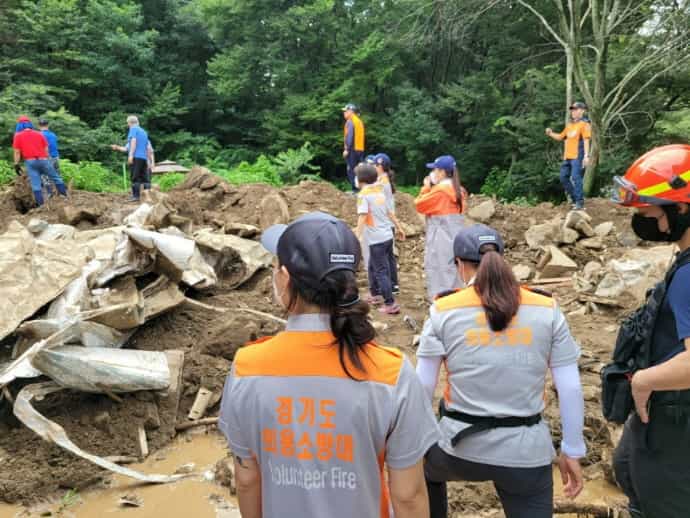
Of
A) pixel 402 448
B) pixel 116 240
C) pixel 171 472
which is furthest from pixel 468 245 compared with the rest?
pixel 116 240

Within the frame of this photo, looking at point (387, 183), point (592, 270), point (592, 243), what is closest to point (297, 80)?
point (592, 243)

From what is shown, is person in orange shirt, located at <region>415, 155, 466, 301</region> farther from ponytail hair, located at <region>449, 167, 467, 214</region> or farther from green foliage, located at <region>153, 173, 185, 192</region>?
green foliage, located at <region>153, 173, 185, 192</region>

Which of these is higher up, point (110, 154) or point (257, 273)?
point (110, 154)

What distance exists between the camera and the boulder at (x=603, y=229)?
995 cm

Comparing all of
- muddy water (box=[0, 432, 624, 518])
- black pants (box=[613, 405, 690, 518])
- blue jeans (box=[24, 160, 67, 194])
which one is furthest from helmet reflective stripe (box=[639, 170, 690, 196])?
blue jeans (box=[24, 160, 67, 194])

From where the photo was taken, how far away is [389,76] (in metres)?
24.8

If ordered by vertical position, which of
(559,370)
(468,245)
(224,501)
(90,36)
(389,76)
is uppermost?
(90,36)

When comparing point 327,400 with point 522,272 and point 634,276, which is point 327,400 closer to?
point 634,276

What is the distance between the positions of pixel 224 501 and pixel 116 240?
398 centimetres

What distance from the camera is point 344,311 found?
149 cm

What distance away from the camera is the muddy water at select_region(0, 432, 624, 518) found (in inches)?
142

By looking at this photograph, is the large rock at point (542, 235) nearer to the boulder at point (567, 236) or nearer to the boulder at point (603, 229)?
the boulder at point (567, 236)

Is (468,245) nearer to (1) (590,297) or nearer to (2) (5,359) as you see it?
(2) (5,359)

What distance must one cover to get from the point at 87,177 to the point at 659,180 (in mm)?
17120
